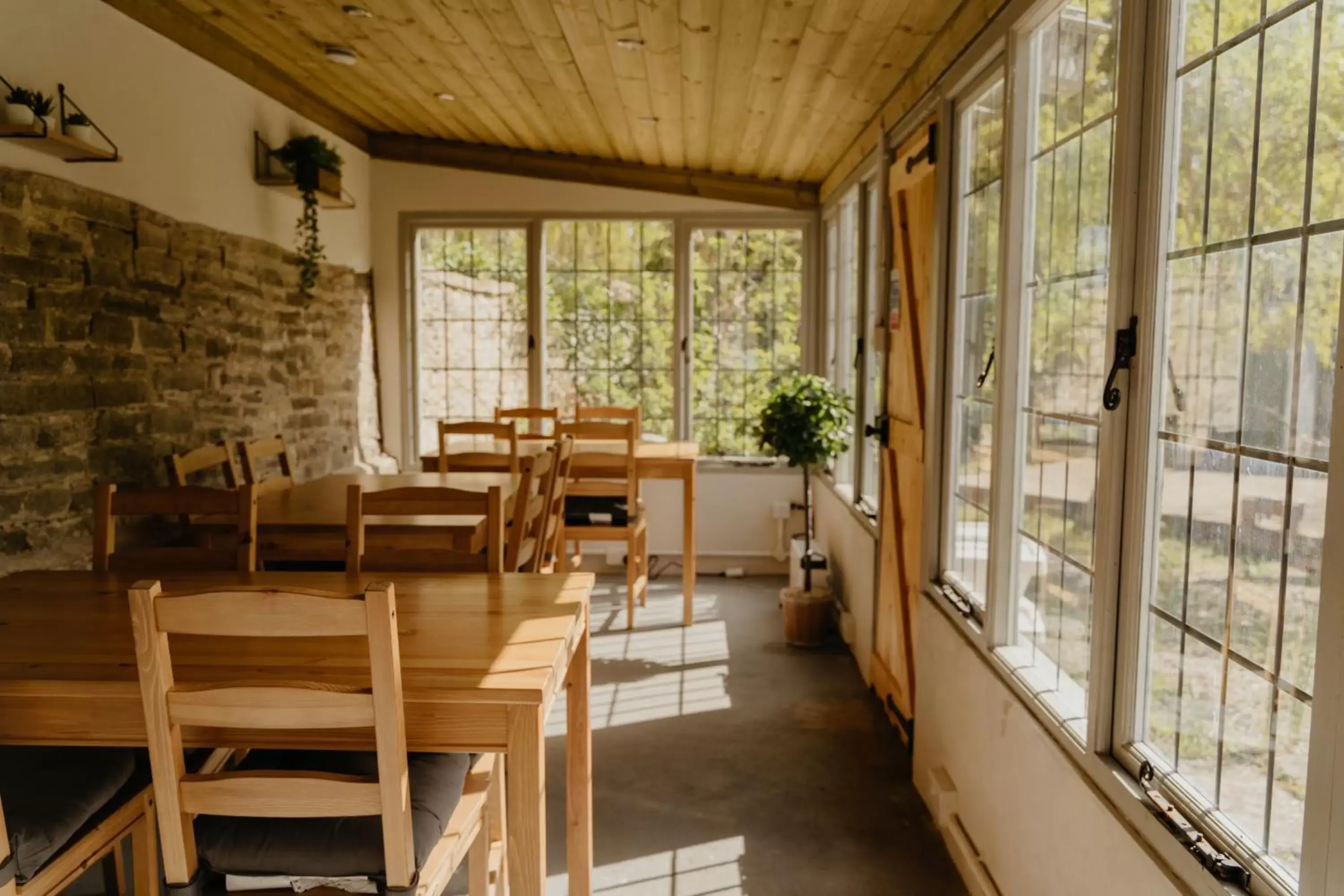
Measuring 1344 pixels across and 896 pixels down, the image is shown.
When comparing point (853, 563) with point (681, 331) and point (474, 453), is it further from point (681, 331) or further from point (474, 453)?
point (681, 331)

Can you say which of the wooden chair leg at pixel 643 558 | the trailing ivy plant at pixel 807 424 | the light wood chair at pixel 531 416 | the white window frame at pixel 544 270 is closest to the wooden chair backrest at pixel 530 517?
the trailing ivy plant at pixel 807 424

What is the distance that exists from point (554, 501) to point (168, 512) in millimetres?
1597

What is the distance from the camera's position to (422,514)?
116 inches

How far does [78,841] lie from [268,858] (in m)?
0.46

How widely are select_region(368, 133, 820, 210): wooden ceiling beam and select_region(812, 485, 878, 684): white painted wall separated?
6.26 feet

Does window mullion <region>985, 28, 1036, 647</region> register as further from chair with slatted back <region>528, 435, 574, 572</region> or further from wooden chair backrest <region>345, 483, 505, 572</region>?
chair with slatted back <region>528, 435, 574, 572</region>

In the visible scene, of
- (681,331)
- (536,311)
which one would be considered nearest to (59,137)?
(536,311)

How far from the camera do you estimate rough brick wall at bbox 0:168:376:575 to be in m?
3.18

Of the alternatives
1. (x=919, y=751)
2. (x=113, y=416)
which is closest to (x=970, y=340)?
(x=919, y=751)

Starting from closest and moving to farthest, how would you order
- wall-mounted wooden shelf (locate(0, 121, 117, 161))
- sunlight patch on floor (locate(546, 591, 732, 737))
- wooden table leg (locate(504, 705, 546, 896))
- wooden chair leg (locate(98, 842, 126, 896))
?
wooden table leg (locate(504, 705, 546, 896)), wooden chair leg (locate(98, 842, 126, 896)), wall-mounted wooden shelf (locate(0, 121, 117, 161)), sunlight patch on floor (locate(546, 591, 732, 737))

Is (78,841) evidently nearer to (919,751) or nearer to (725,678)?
(919,751)

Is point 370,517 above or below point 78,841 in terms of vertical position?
above

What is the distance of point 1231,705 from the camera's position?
1596 mm

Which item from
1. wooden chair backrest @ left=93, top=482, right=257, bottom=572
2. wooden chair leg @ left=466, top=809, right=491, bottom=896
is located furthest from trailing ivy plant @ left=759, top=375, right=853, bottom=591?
wooden chair leg @ left=466, top=809, right=491, bottom=896
